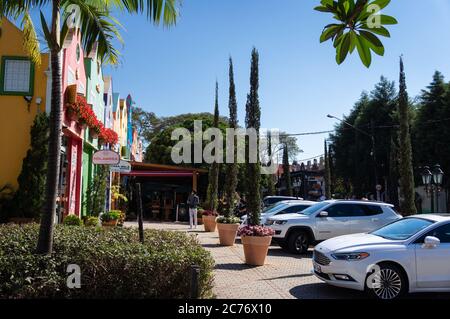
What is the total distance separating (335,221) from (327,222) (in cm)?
26

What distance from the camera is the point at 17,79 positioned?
512 inches

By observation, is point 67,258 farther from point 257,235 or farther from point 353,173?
point 353,173

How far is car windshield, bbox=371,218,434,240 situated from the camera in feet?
26.3

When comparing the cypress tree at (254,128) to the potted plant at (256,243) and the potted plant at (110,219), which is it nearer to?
the potted plant at (256,243)

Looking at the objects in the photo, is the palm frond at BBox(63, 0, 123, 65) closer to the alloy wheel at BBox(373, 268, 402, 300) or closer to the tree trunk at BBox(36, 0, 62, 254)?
the tree trunk at BBox(36, 0, 62, 254)

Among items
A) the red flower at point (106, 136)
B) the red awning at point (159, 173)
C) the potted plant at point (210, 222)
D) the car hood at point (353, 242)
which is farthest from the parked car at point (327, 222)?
the red awning at point (159, 173)

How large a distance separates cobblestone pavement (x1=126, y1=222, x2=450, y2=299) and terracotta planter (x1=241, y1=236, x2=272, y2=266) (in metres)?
0.20

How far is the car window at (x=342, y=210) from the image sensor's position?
13.7 meters

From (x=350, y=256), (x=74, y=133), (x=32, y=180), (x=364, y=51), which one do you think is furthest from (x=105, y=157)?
(x=364, y=51)

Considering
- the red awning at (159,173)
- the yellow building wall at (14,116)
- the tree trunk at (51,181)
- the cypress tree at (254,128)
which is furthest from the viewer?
the red awning at (159,173)

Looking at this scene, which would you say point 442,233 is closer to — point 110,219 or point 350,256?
point 350,256

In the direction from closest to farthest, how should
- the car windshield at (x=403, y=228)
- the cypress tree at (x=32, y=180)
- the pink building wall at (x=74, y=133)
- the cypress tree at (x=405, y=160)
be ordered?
the car windshield at (x=403, y=228) → the cypress tree at (x=32, y=180) → the pink building wall at (x=74, y=133) → the cypress tree at (x=405, y=160)

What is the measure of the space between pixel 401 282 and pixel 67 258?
527 centimetres
